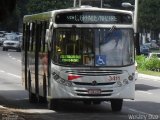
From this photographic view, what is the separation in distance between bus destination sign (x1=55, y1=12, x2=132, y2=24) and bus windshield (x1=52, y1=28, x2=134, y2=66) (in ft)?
0.81

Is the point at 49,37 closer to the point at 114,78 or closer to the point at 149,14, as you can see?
the point at 114,78

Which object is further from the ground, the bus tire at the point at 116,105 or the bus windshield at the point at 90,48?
the bus windshield at the point at 90,48

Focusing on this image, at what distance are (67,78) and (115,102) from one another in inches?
A: 74.7

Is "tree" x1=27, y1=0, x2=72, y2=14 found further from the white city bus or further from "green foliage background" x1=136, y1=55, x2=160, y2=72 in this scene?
the white city bus

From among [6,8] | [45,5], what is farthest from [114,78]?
[45,5]

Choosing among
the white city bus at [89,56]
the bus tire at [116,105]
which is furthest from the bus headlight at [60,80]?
the bus tire at [116,105]

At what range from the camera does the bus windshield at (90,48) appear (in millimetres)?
17750

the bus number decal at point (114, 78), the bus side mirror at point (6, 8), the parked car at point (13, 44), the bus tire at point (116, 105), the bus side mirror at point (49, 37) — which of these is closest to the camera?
the bus side mirror at point (6, 8)

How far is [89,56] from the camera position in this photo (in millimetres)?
17766

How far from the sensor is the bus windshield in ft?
58.2

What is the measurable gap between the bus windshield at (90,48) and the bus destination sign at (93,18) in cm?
25

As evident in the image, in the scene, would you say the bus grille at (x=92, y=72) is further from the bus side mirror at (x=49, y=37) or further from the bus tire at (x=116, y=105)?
the bus tire at (x=116, y=105)

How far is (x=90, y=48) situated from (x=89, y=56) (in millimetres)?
224

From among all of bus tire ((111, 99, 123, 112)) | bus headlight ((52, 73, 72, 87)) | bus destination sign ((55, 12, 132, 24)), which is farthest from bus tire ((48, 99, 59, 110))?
bus destination sign ((55, 12, 132, 24))
